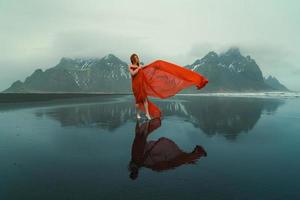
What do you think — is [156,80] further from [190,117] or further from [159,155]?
[159,155]

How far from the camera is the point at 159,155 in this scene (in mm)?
6293

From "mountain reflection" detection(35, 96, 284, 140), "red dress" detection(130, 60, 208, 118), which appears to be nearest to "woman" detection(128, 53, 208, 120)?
"red dress" detection(130, 60, 208, 118)

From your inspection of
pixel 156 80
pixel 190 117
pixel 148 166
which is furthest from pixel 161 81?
pixel 148 166

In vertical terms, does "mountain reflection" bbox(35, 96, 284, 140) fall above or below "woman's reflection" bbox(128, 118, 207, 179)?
below

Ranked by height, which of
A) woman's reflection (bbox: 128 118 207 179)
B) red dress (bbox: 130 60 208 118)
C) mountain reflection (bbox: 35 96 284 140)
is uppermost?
red dress (bbox: 130 60 208 118)

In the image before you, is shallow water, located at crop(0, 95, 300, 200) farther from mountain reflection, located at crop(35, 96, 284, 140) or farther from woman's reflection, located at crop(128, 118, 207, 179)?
mountain reflection, located at crop(35, 96, 284, 140)

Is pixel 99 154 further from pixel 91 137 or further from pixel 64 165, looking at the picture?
pixel 91 137

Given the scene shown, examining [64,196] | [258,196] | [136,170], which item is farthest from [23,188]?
[258,196]

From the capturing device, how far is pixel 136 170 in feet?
16.9

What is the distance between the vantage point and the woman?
12.8m

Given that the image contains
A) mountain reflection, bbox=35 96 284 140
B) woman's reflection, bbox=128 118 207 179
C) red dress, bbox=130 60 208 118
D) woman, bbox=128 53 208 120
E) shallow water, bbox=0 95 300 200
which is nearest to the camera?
shallow water, bbox=0 95 300 200

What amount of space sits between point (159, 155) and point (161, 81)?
807 centimetres

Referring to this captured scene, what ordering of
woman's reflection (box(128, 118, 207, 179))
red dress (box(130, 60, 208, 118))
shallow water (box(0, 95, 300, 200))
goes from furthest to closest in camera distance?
red dress (box(130, 60, 208, 118)) → woman's reflection (box(128, 118, 207, 179)) → shallow water (box(0, 95, 300, 200))

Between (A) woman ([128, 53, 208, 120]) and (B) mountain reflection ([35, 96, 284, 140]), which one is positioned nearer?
(B) mountain reflection ([35, 96, 284, 140])
